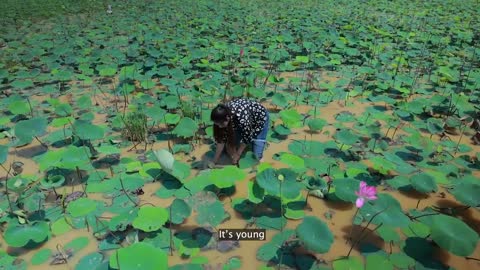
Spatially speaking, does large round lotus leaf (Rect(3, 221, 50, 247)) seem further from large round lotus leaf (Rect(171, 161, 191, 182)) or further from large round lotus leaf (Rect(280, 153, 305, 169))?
large round lotus leaf (Rect(280, 153, 305, 169))

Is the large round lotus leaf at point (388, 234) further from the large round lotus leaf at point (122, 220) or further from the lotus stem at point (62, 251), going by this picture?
the lotus stem at point (62, 251)

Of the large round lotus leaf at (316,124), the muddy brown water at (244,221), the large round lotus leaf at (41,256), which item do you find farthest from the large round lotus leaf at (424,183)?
the large round lotus leaf at (41,256)

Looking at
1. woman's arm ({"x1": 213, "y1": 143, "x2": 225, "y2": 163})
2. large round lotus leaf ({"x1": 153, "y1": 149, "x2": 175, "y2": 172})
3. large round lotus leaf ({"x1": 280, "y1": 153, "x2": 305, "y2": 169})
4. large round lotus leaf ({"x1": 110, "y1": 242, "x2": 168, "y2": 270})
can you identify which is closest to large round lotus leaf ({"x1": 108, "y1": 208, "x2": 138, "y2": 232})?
large round lotus leaf ({"x1": 153, "y1": 149, "x2": 175, "y2": 172})

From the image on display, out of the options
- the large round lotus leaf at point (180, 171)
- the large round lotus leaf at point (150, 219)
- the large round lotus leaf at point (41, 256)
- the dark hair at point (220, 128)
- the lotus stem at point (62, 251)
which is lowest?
the large round lotus leaf at point (41, 256)

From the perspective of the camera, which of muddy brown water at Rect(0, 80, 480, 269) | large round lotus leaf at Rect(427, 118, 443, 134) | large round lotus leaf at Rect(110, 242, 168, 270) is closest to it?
Answer: large round lotus leaf at Rect(110, 242, 168, 270)

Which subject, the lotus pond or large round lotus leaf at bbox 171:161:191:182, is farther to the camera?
large round lotus leaf at bbox 171:161:191:182

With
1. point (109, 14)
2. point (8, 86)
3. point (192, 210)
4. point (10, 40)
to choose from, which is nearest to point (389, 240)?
→ point (192, 210)

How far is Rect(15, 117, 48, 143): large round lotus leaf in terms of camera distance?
330 cm

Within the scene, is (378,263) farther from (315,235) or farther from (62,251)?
(62,251)

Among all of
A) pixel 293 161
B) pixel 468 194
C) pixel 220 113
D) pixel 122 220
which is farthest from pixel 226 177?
pixel 468 194

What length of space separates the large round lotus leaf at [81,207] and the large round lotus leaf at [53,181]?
0.23m

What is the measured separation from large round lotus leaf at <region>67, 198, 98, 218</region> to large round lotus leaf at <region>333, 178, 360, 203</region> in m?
1.80

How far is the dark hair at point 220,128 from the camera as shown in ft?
9.19

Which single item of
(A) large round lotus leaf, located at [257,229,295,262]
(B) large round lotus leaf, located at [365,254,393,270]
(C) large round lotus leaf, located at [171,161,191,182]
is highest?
(B) large round lotus leaf, located at [365,254,393,270]
